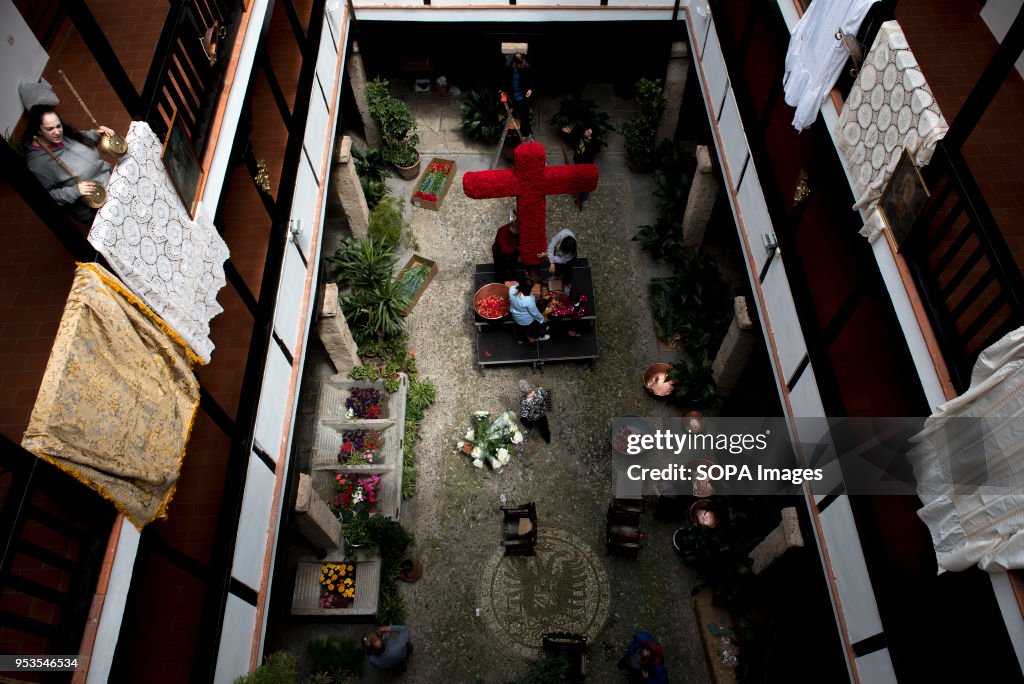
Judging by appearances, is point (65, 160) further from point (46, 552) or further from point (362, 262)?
point (362, 262)

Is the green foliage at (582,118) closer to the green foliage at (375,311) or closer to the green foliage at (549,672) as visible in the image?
the green foliage at (375,311)

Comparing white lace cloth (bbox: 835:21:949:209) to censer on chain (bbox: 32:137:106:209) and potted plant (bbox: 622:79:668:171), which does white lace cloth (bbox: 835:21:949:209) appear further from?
censer on chain (bbox: 32:137:106:209)

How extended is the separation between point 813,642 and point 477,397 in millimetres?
7199

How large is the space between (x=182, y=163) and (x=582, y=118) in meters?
10.8

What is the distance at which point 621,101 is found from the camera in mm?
17672

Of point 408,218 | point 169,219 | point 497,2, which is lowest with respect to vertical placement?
point 169,219

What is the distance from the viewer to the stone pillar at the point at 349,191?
46.3 ft

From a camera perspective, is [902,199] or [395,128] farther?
[395,128]

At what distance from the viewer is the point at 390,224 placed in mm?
15383

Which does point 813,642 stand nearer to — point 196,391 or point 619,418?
point 619,418

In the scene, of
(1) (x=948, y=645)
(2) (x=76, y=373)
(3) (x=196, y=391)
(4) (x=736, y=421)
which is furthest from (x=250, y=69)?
(1) (x=948, y=645)

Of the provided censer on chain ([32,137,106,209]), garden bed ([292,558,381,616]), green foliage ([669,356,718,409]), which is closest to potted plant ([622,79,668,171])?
green foliage ([669,356,718,409])

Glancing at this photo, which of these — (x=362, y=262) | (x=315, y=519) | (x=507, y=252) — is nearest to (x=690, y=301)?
(x=507, y=252)

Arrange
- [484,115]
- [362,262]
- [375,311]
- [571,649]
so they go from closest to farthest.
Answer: [571,649], [375,311], [362,262], [484,115]
